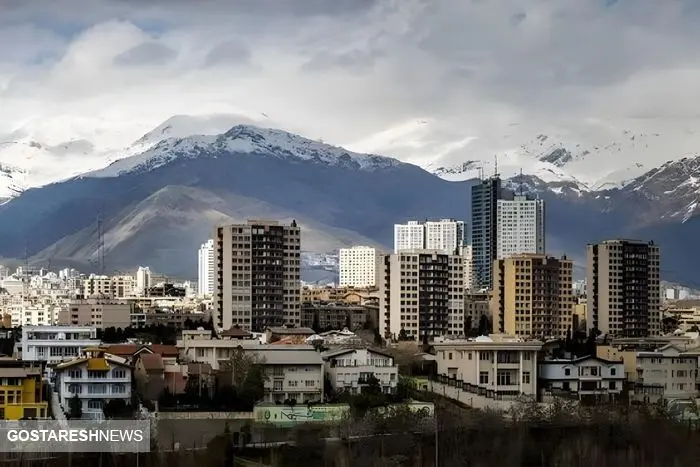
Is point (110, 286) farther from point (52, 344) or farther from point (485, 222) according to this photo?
point (52, 344)

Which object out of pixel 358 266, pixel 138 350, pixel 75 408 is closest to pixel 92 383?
pixel 75 408

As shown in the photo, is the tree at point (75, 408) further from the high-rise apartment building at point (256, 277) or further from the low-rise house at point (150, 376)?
the high-rise apartment building at point (256, 277)

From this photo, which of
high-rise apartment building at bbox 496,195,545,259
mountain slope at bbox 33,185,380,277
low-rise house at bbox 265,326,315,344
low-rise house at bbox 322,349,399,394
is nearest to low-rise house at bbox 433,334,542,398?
low-rise house at bbox 322,349,399,394

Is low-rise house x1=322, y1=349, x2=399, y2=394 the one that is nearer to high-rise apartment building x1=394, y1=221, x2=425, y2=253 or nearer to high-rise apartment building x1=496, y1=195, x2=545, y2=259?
high-rise apartment building x1=496, y1=195, x2=545, y2=259

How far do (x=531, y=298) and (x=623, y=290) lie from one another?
66.7 inches

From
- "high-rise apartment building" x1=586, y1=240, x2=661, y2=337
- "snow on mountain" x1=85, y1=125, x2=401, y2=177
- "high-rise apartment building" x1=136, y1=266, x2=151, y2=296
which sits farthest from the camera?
"snow on mountain" x1=85, y1=125, x2=401, y2=177

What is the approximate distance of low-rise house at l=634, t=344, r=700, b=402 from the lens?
16500 millimetres

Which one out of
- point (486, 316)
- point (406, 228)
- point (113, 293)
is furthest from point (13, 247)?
point (486, 316)

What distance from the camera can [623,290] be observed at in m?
26.8

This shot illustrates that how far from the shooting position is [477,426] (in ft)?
42.1

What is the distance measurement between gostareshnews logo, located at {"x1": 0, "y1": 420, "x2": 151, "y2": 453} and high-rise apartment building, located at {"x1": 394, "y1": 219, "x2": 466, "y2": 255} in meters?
37.9

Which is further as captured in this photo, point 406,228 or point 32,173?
point 32,173

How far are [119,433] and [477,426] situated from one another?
9.40 feet

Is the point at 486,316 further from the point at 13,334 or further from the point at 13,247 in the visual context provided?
the point at 13,247
